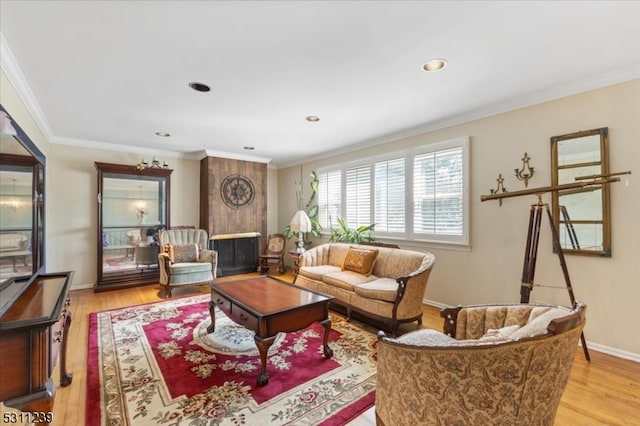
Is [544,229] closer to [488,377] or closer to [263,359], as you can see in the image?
[488,377]

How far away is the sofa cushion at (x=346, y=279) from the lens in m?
3.52

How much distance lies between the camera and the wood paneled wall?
5.80m

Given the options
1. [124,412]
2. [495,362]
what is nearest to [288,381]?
[124,412]

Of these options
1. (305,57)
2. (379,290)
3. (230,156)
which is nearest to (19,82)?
(305,57)

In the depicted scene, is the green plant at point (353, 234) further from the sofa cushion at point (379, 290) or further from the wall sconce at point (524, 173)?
the wall sconce at point (524, 173)

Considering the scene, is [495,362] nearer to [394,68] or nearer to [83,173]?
[394,68]

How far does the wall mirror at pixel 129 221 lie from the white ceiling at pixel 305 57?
1.29 meters

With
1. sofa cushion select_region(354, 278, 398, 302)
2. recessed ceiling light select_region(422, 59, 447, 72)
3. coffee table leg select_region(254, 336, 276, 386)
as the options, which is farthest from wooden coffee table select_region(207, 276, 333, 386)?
recessed ceiling light select_region(422, 59, 447, 72)

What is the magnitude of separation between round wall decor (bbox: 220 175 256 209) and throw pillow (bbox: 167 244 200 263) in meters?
1.35

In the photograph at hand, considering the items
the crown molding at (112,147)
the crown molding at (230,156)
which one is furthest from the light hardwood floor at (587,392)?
the crown molding at (230,156)

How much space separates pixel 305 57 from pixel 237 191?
4.24 m

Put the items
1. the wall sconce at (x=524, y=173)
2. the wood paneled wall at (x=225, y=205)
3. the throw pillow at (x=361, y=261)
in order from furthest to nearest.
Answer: the wood paneled wall at (x=225, y=205) → the throw pillow at (x=361, y=261) → the wall sconce at (x=524, y=173)

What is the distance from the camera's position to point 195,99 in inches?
123

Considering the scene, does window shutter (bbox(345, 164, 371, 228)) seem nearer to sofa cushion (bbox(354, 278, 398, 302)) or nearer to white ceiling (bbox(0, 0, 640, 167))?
white ceiling (bbox(0, 0, 640, 167))
